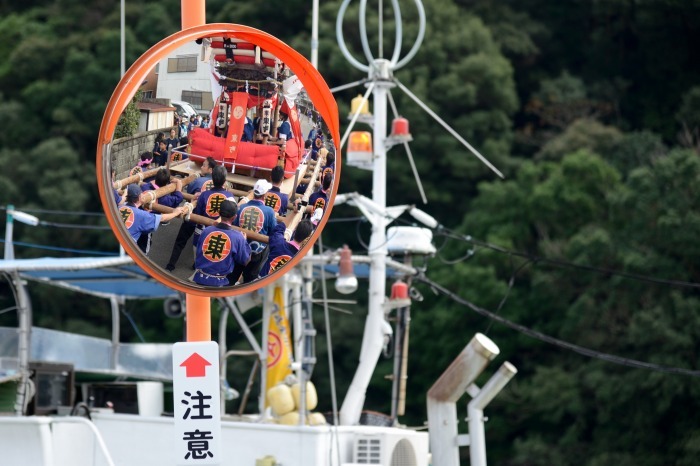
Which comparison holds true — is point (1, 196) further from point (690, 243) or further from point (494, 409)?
point (690, 243)

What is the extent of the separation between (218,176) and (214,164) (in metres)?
0.07

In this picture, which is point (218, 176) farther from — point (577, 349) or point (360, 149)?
point (577, 349)

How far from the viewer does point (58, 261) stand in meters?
13.0

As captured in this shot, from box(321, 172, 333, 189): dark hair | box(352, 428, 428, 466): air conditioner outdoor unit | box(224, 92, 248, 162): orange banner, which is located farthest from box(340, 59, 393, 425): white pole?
box(224, 92, 248, 162): orange banner

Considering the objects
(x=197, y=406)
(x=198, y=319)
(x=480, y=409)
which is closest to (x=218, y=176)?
(x=198, y=319)

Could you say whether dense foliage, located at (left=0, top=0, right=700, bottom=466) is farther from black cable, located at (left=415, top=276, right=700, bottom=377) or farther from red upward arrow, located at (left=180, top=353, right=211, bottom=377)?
red upward arrow, located at (left=180, top=353, right=211, bottom=377)

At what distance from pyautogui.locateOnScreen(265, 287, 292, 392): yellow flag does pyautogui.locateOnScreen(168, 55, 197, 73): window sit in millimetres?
7214

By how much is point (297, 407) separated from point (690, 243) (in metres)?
17.5

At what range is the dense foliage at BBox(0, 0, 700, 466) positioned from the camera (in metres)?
28.0

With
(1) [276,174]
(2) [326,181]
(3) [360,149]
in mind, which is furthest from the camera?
(3) [360,149]

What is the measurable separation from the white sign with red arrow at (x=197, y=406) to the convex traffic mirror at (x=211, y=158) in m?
0.28

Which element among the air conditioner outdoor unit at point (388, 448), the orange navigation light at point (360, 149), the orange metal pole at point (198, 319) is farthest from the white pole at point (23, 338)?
the orange metal pole at point (198, 319)

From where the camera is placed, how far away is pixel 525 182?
3312 cm

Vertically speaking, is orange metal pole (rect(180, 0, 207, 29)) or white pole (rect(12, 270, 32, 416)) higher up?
orange metal pole (rect(180, 0, 207, 29))
